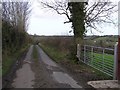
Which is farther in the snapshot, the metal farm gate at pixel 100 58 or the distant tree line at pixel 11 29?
the distant tree line at pixel 11 29

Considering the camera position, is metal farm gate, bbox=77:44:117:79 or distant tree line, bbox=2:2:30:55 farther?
distant tree line, bbox=2:2:30:55

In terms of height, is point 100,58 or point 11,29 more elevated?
point 11,29

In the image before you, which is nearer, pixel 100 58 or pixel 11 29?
pixel 100 58

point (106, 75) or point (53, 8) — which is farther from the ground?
point (53, 8)

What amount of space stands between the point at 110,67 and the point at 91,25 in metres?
14.9

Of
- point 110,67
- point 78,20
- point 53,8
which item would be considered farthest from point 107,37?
point 110,67

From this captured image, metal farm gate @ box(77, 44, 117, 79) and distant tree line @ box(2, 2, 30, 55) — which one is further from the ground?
distant tree line @ box(2, 2, 30, 55)

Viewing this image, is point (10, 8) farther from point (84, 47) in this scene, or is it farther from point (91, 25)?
point (84, 47)

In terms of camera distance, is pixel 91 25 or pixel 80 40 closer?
pixel 80 40

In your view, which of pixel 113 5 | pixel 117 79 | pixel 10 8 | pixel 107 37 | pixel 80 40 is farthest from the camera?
pixel 10 8

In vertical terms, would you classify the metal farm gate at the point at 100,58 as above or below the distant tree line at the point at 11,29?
below

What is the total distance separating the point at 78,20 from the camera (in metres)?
21.3

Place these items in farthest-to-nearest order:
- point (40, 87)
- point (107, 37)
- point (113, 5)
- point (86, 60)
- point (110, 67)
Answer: point (107, 37) < point (113, 5) < point (86, 60) < point (110, 67) < point (40, 87)

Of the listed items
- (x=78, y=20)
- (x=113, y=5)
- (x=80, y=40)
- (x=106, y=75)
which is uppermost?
(x=113, y=5)
